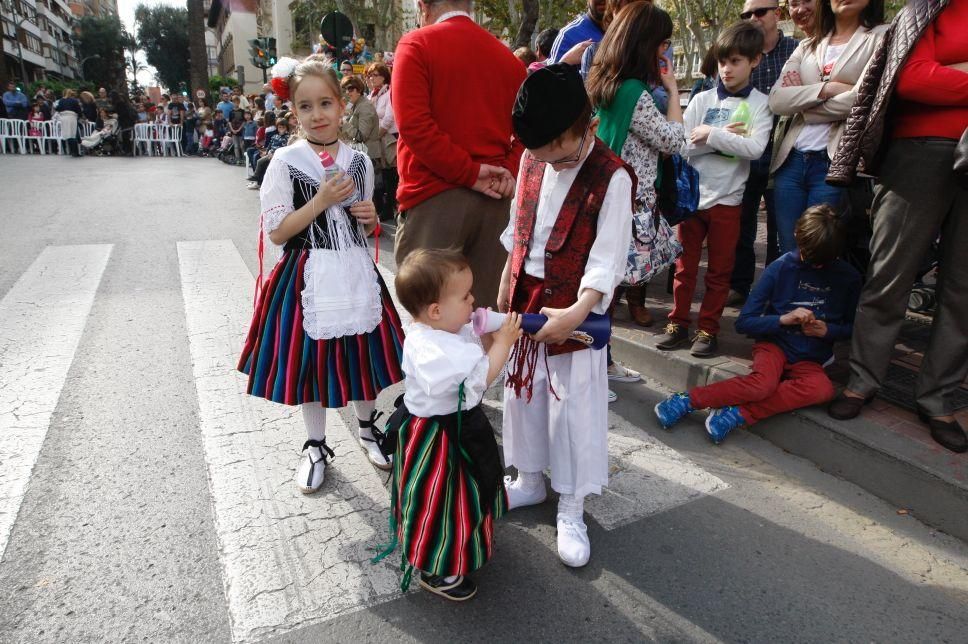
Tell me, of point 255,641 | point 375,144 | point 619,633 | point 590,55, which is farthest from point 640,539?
point 375,144

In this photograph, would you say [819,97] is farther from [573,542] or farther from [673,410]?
[573,542]

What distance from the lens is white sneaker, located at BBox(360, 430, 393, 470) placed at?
2967 mm

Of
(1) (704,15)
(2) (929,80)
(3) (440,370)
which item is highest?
(1) (704,15)

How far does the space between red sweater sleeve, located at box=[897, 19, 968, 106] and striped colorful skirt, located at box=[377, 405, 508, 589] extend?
2.41 meters

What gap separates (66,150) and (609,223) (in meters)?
23.0

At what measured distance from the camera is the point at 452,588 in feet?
7.07

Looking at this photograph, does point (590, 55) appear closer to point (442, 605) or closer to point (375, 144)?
point (442, 605)

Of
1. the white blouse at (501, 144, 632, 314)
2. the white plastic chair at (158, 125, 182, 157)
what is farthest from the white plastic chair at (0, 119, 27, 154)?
the white blouse at (501, 144, 632, 314)

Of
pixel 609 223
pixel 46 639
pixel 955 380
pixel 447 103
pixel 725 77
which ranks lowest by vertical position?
pixel 46 639

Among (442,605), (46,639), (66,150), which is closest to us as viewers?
(46,639)

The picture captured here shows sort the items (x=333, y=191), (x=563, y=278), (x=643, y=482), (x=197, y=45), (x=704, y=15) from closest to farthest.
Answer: (x=563, y=278), (x=333, y=191), (x=643, y=482), (x=704, y=15), (x=197, y=45)

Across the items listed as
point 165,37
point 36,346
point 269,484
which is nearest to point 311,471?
point 269,484

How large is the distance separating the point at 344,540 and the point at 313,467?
0.46 meters

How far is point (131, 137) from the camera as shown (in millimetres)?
20141
